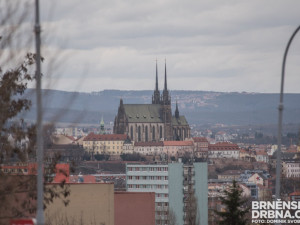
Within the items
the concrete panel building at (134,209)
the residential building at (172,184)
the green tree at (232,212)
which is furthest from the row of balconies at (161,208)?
the green tree at (232,212)

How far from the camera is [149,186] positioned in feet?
385

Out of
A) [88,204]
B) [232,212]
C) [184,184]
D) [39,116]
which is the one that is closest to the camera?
[39,116]

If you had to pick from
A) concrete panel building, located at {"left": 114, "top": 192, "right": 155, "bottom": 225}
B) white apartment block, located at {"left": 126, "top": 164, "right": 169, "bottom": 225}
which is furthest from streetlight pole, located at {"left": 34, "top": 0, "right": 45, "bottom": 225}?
white apartment block, located at {"left": 126, "top": 164, "right": 169, "bottom": 225}

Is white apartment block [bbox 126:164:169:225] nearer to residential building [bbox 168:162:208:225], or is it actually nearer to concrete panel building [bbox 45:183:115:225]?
residential building [bbox 168:162:208:225]

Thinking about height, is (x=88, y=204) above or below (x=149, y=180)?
below

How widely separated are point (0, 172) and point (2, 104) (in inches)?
51.1

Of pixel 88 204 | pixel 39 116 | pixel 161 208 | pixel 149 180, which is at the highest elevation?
pixel 39 116

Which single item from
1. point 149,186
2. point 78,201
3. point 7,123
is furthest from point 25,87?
point 149,186

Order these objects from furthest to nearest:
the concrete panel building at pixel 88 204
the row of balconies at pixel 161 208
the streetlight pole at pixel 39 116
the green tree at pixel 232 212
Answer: the row of balconies at pixel 161 208, the concrete panel building at pixel 88 204, the green tree at pixel 232 212, the streetlight pole at pixel 39 116

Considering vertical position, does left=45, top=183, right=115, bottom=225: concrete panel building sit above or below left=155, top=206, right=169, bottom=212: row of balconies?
above

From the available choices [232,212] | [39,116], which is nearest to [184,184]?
[232,212]

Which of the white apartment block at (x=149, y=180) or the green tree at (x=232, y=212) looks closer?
the green tree at (x=232, y=212)

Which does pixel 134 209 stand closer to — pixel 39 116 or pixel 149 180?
pixel 39 116

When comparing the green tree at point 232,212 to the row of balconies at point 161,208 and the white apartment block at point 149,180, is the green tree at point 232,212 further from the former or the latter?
the white apartment block at point 149,180
